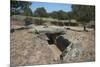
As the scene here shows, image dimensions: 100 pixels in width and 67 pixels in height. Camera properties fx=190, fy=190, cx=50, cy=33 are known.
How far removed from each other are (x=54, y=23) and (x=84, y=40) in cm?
53

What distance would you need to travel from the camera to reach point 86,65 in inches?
110

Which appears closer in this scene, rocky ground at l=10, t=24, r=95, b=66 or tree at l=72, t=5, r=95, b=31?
rocky ground at l=10, t=24, r=95, b=66

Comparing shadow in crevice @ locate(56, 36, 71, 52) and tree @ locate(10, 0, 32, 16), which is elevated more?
tree @ locate(10, 0, 32, 16)

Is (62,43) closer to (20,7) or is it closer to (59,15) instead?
(59,15)

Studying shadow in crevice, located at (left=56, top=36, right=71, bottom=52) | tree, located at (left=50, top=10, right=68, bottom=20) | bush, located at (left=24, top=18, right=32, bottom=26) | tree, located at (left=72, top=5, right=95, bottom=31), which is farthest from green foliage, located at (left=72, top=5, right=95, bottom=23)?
bush, located at (left=24, top=18, right=32, bottom=26)

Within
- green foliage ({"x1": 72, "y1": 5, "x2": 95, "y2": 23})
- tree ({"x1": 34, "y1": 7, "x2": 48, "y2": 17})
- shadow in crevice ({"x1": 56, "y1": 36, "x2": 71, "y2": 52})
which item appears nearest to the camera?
tree ({"x1": 34, "y1": 7, "x2": 48, "y2": 17})

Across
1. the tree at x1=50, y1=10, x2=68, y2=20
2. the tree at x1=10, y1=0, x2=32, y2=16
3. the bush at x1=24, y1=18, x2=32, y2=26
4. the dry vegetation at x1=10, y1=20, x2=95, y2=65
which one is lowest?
the dry vegetation at x1=10, y1=20, x2=95, y2=65

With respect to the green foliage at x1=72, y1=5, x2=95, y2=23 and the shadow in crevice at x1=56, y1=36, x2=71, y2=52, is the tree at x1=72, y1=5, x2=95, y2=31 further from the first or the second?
the shadow in crevice at x1=56, y1=36, x2=71, y2=52

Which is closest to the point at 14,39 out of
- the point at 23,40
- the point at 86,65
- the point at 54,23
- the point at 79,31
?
A: the point at 23,40

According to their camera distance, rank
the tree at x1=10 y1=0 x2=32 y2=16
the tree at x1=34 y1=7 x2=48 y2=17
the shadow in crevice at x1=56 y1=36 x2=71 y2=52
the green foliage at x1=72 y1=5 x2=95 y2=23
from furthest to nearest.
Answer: the green foliage at x1=72 y1=5 x2=95 y2=23, the shadow in crevice at x1=56 y1=36 x2=71 y2=52, the tree at x1=34 y1=7 x2=48 y2=17, the tree at x1=10 y1=0 x2=32 y2=16

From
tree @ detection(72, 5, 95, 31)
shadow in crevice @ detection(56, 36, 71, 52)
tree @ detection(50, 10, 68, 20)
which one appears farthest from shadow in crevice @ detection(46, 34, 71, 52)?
tree @ detection(72, 5, 95, 31)

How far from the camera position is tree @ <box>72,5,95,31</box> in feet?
8.96

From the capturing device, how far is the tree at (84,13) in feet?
8.96

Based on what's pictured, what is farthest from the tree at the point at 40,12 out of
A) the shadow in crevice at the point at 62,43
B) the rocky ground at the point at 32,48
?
the shadow in crevice at the point at 62,43
